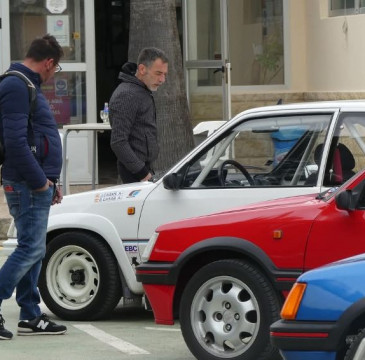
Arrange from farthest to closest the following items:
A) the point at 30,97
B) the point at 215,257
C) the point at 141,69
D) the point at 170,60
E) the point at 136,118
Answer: the point at 170,60, the point at 141,69, the point at 136,118, the point at 30,97, the point at 215,257

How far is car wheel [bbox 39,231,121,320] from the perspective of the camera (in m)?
9.02

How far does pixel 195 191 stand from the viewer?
8562mm

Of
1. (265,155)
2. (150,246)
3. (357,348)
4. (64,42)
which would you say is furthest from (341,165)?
(64,42)

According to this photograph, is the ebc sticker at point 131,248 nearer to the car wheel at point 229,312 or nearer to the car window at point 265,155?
the car window at point 265,155

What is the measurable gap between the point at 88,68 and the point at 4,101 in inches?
369

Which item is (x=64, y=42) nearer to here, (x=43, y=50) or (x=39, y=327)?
(x=43, y=50)

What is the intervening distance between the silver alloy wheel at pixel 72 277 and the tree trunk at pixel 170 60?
487cm

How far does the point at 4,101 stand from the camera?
26.5ft

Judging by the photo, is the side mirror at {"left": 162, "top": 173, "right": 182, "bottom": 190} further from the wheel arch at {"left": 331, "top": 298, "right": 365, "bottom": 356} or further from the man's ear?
the wheel arch at {"left": 331, "top": 298, "right": 365, "bottom": 356}

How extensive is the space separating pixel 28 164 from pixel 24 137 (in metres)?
0.18

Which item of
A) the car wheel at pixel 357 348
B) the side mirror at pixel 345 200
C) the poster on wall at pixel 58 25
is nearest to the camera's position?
the car wheel at pixel 357 348

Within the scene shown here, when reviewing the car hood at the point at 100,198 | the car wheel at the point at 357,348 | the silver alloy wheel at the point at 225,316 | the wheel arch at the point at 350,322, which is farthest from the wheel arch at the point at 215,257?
the car wheel at the point at 357,348

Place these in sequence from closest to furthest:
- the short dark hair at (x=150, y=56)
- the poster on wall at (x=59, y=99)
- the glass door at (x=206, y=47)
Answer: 1. the short dark hair at (x=150, y=56)
2. the glass door at (x=206, y=47)
3. the poster on wall at (x=59, y=99)

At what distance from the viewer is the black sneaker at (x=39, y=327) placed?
8.50 m
